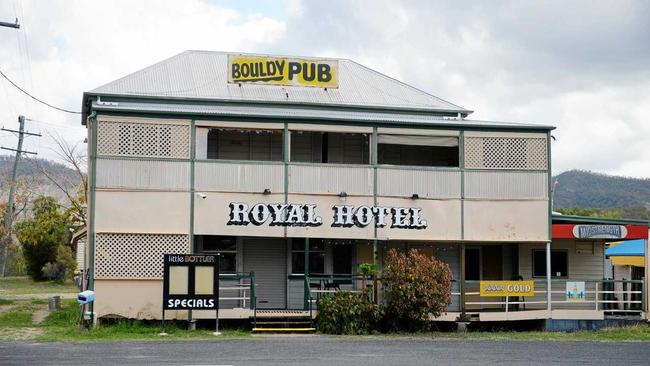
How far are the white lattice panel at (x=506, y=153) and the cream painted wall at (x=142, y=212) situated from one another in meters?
8.38

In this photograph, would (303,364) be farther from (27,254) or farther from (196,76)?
(27,254)

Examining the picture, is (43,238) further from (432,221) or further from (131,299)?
(432,221)

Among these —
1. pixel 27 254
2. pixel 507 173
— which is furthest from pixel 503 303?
pixel 27 254

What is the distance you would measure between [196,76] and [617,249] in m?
16.6

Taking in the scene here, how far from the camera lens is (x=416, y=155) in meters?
30.3

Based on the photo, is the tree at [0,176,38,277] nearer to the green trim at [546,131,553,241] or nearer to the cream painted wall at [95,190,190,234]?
the cream painted wall at [95,190,190,234]

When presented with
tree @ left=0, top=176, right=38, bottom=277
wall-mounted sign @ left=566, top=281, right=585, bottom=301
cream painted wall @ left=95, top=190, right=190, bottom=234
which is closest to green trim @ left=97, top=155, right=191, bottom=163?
cream painted wall @ left=95, top=190, right=190, bottom=234

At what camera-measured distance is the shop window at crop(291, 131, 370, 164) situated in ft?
95.6

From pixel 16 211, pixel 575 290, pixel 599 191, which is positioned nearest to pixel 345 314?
pixel 575 290

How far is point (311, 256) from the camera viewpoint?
93.2ft

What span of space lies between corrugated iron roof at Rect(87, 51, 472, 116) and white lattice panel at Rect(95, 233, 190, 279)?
6.17 m

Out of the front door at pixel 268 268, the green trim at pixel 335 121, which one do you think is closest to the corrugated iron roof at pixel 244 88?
the green trim at pixel 335 121

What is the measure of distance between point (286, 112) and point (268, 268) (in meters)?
4.82

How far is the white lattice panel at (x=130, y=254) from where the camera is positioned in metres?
24.8
